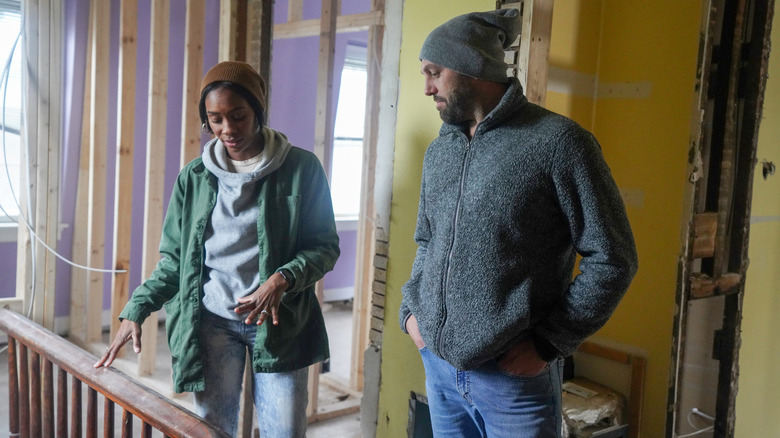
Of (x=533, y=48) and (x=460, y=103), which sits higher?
(x=533, y=48)

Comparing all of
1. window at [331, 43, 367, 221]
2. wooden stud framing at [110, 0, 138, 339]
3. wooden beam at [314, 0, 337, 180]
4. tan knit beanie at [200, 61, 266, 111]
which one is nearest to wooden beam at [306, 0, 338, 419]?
wooden beam at [314, 0, 337, 180]

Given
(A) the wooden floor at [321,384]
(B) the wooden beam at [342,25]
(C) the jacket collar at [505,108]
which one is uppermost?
(B) the wooden beam at [342,25]

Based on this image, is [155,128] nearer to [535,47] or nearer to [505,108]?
[535,47]

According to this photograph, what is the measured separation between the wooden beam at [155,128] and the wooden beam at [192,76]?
0.69ft

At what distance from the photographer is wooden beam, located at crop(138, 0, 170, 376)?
317cm

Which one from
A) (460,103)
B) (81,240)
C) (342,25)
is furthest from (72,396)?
(81,240)

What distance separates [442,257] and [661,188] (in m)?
1.48

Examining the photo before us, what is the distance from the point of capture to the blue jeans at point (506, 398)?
138 cm

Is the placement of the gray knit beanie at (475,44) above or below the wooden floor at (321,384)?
above

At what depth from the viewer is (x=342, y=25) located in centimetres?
354

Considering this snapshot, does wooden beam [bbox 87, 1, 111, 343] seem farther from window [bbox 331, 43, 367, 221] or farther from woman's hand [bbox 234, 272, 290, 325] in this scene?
woman's hand [bbox 234, 272, 290, 325]

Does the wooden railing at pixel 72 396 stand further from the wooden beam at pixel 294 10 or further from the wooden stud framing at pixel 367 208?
the wooden beam at pixel 294 10

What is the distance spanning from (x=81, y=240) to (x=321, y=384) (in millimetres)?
1789

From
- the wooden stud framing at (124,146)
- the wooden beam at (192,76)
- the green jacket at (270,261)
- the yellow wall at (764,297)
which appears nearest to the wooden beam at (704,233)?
the yellow wall at (764,297)
